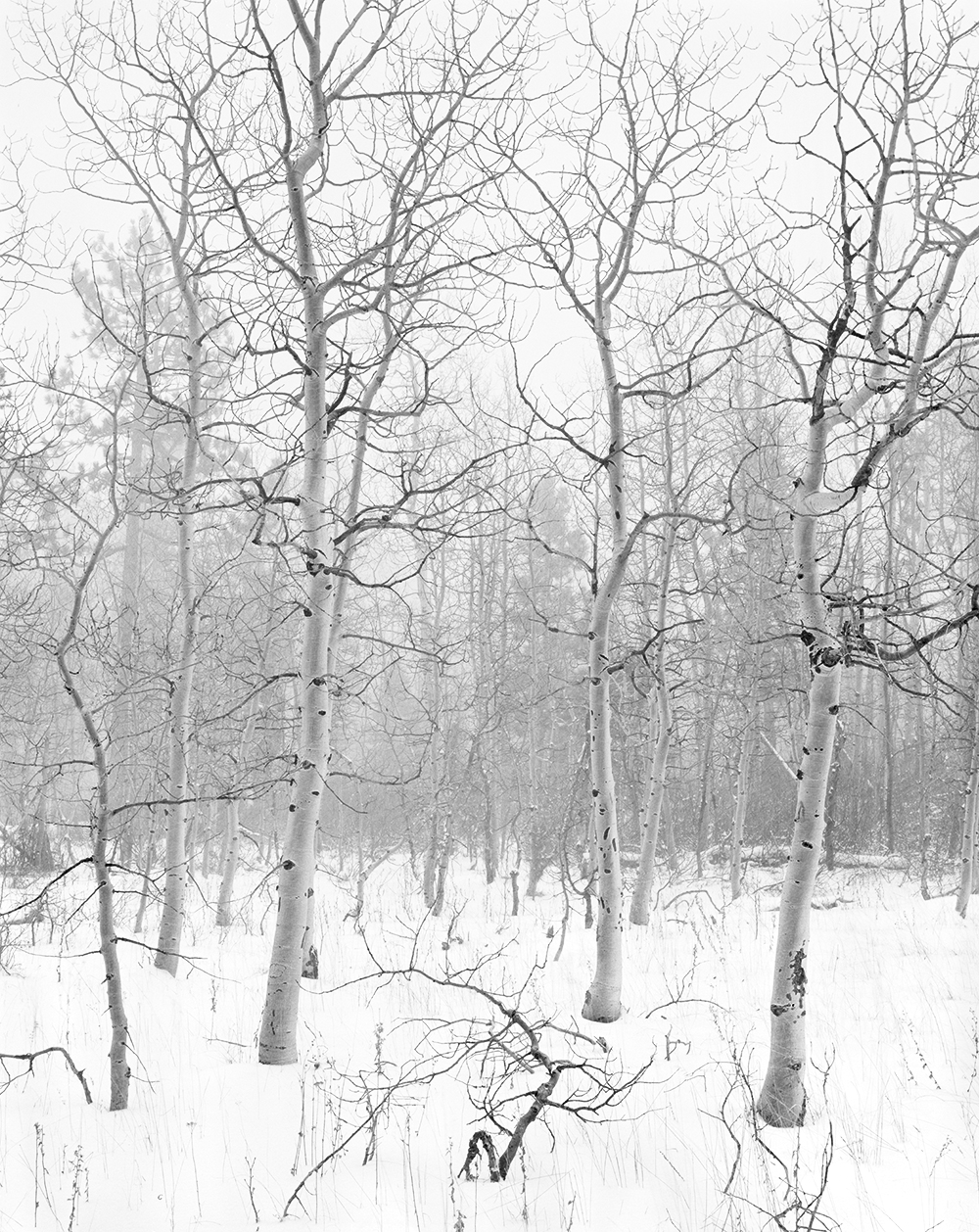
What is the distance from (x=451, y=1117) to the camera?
487 centimetres

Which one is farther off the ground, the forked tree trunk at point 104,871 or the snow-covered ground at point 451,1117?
the forked tree trunk at point 104,871

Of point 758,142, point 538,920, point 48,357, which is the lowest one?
point 538,920

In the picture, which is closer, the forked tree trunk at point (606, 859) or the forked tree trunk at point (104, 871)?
the forked tree trunk at point (104, 871)

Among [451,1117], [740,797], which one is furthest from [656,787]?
[451,1117]

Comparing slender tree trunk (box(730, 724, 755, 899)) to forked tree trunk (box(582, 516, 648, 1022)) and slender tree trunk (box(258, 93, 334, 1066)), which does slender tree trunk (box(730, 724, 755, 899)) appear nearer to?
forked tree trunk (box(582, 516, 648, 1022))

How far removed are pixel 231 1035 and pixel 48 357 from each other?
18.1 ft

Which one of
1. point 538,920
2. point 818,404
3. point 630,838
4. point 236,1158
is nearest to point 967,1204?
point 236,1158

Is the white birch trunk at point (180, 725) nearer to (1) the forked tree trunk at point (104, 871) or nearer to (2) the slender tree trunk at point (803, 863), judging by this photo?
(1) the forked tree trunk at point (104, 871)

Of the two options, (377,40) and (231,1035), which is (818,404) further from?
(231,1035)

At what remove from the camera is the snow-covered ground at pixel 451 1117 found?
12.8ft

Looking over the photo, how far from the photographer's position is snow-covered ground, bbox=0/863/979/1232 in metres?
3.90

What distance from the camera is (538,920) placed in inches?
529

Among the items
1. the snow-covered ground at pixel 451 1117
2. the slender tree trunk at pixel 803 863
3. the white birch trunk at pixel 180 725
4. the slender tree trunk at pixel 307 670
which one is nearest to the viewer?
the snow-covered ground at pixel 451 1117

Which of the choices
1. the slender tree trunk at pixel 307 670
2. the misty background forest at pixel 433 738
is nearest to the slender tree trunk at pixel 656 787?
the misty background forest at pixel 433 738
